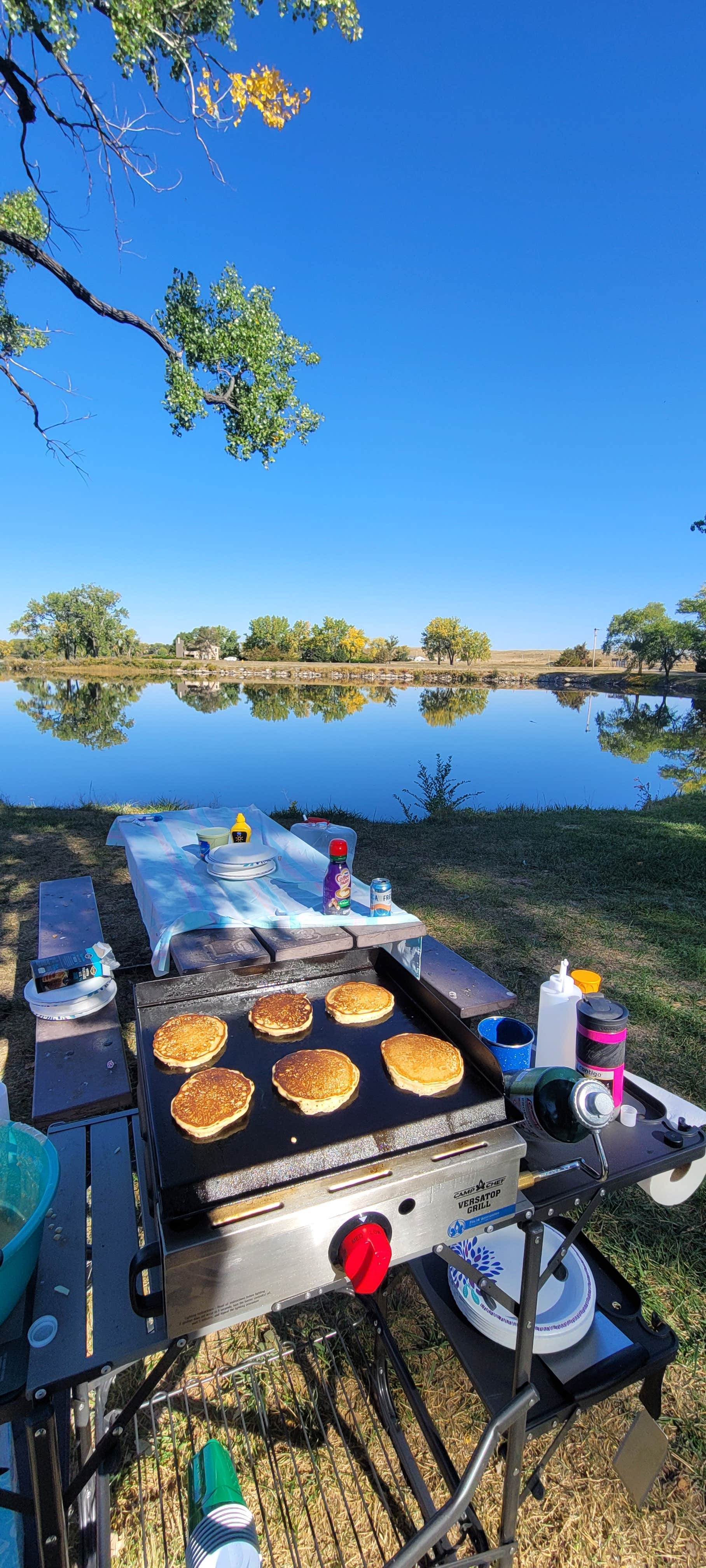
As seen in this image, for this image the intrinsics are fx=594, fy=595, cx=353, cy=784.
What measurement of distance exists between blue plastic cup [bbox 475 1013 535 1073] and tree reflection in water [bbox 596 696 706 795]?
13730 millimetres

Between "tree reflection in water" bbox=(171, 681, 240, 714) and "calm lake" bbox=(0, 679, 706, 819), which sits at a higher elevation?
"tree reflection in water" bbox=(171, 681, 240, 714)

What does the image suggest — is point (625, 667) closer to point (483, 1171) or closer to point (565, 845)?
point (565, 845)

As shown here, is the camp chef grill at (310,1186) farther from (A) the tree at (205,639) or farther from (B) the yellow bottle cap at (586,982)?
(A) the tree at (205,639)

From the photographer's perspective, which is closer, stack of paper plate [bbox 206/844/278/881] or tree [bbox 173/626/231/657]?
stack of paper plate [bbox 206/844/278/881]

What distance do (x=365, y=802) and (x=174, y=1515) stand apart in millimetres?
13139

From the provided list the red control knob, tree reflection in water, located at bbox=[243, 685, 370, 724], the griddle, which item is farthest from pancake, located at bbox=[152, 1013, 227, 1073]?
tree reflection in water, located at bbox=[243, 685, 370, 724]

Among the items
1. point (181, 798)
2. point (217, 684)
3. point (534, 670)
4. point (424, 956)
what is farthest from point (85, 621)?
point (424, 956)

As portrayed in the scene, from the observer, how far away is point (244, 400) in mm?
7879

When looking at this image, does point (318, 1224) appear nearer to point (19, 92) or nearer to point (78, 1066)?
point (78, 1066)

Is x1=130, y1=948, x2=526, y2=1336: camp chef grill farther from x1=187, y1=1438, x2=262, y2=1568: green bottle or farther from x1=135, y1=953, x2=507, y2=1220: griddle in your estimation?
x1=187, y1=1438, x2=262, y2=1568: green bottle

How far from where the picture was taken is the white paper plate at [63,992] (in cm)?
262

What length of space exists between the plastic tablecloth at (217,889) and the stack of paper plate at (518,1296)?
38.3 inches

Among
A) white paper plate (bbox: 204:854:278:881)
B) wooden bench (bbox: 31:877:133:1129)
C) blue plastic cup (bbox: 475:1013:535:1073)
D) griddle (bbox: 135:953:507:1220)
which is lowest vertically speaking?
wooden bench (bbox: 31:877:133:1129)

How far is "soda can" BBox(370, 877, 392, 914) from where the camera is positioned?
2.33 meters
